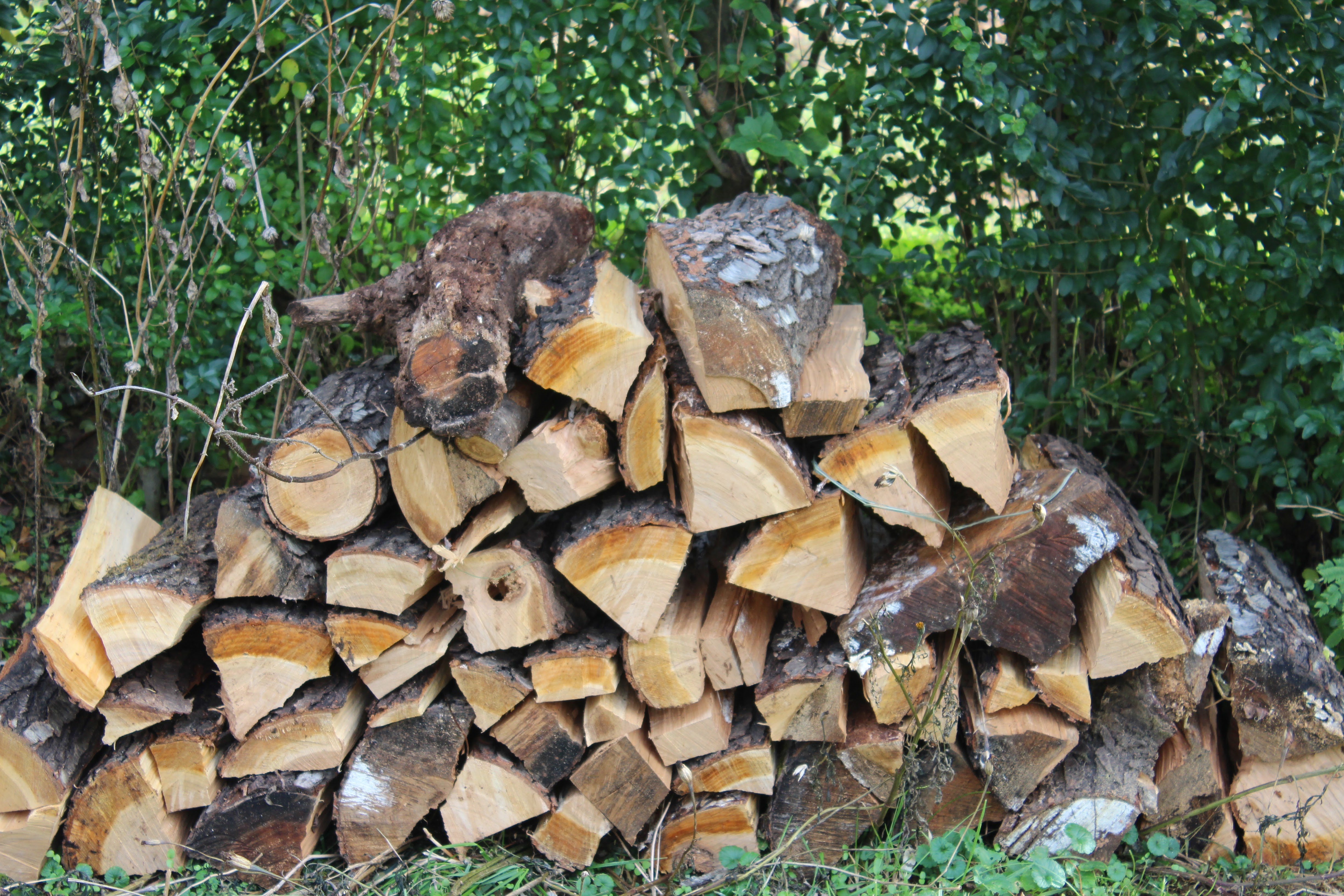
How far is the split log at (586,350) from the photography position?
1.91 meters

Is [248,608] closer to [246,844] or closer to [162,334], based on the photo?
[246,844]

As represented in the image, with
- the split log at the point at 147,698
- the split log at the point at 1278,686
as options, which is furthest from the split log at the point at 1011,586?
the split log at the point at 147,698

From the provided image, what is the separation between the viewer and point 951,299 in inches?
139

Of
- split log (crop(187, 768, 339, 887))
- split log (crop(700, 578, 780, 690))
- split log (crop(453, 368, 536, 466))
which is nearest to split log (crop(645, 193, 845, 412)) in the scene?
split log (crop(453, 368, 536, 466))

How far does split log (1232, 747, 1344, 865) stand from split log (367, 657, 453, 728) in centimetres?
185

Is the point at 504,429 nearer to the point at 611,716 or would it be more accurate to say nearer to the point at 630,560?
the point at 630,560

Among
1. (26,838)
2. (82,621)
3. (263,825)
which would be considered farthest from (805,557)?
(26,838)

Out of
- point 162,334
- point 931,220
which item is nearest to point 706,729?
point 931,220

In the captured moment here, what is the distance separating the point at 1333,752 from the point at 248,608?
8.02ft

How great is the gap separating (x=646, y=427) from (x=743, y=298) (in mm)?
326

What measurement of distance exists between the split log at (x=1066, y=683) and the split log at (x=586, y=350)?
3.53 ft

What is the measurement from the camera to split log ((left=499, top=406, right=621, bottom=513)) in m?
1.96

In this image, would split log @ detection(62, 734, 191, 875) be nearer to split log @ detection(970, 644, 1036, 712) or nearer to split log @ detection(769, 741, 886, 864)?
split log @ detection(769, 741, 886, 864)

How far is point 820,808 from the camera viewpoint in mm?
2215
